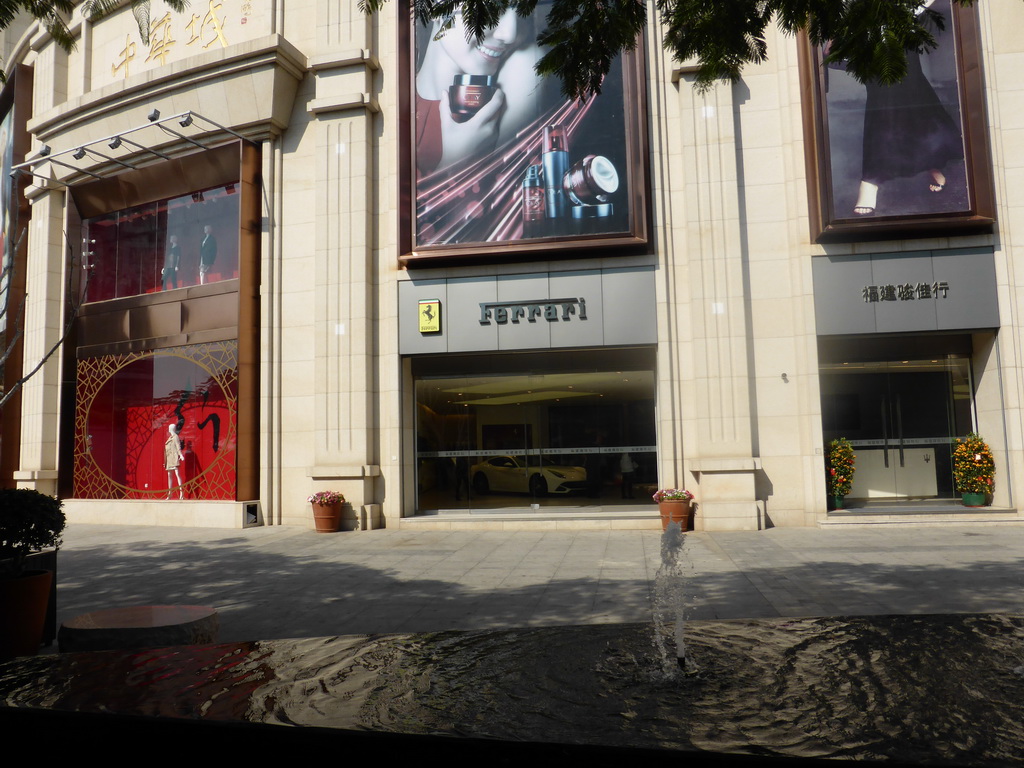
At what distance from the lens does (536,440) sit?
15.9m

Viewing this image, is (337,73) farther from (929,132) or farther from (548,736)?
(548,736)

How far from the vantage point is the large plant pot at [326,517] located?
14.6 metres

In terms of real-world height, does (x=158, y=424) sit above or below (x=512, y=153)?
below

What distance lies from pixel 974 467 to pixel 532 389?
880 cm

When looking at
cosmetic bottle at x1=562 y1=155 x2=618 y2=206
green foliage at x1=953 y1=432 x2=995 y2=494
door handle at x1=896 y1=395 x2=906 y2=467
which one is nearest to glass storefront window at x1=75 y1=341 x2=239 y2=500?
cosmetic bottle at x1=562 y1=155 x2=618 y2=206

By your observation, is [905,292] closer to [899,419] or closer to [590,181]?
[899,419]

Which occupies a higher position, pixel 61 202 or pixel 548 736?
pixel 61 202

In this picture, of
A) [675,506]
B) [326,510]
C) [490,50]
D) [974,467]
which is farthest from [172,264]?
[974,467]

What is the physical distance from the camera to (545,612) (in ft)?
24.4

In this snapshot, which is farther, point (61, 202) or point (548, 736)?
point (61, 202)

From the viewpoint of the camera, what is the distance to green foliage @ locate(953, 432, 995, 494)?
553 inches

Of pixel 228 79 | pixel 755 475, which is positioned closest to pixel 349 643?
pixel 755 475

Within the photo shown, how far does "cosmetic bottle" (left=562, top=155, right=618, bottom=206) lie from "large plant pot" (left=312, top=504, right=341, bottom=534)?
794 centimetres

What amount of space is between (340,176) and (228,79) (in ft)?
11.5
